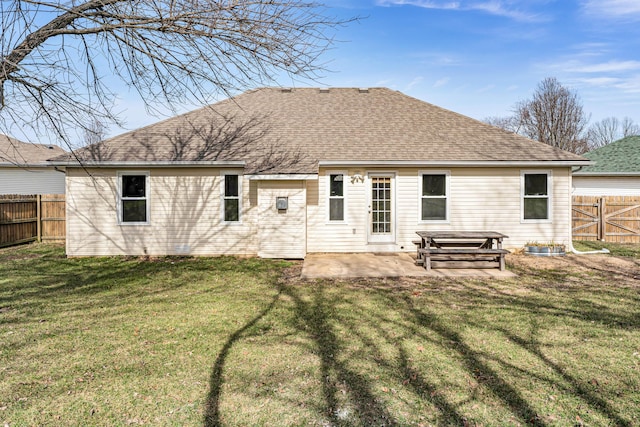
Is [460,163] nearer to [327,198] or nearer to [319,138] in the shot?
[327,198]

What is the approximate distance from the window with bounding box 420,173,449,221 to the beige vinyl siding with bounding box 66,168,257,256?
517cm

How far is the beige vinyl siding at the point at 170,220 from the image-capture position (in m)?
11.0

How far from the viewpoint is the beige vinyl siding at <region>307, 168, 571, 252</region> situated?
11062 mm

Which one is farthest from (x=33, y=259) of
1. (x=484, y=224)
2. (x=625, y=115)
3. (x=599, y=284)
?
(x=625, y=115)

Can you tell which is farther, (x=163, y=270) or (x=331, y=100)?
(x=331, y=100)

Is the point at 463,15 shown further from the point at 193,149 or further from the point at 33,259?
the point at 33,259

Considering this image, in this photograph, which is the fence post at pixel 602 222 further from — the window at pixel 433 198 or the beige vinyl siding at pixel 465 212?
the window at pixel 433 198

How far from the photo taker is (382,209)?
11.2m

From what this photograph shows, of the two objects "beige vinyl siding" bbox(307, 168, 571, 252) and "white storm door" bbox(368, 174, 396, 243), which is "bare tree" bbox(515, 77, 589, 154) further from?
"white storm door" bbox(368, 174, 396, 243)

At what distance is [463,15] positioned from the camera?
12445 millimetres

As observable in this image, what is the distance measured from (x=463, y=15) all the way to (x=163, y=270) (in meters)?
12.5

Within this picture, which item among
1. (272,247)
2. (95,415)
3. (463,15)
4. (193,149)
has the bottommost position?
(95,415)

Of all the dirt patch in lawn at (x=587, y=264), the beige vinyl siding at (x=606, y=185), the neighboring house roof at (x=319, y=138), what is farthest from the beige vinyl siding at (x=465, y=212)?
the beige vinyl siding at (x=606, y=185)

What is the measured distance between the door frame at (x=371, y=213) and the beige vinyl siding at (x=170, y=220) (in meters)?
3.47
